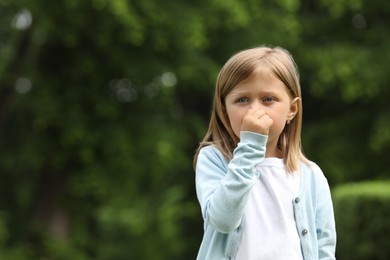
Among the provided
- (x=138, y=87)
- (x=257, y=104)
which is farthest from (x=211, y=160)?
(x=138, y=87)

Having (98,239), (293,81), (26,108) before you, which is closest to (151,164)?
(26,108)

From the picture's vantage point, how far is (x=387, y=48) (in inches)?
616

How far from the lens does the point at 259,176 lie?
330 centimetres

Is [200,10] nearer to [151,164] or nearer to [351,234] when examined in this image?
[151,164]

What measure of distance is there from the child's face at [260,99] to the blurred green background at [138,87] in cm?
1011

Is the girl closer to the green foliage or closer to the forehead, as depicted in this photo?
the forehead

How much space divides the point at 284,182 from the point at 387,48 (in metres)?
12.8

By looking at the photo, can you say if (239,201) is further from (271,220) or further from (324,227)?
(324,227)

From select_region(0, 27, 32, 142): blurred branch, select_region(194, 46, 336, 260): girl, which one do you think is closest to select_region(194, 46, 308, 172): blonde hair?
select_region(194, 46, 336, 260): girl

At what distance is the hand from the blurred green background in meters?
10.2

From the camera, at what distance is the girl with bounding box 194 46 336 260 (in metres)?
3.11

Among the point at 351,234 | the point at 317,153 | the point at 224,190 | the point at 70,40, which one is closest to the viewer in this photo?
the point at 224,190

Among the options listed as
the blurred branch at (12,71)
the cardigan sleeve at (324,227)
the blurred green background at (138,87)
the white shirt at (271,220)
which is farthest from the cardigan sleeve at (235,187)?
the blurred branch at (12,71)

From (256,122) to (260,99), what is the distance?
0.47 feet
